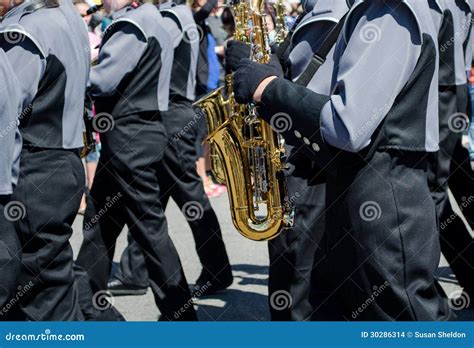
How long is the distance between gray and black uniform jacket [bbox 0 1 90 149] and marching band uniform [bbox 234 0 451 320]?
3.87 ft

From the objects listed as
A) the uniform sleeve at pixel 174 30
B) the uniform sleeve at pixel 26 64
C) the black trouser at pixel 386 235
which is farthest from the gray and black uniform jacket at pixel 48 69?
the uniform sleeve at pixel 174 30

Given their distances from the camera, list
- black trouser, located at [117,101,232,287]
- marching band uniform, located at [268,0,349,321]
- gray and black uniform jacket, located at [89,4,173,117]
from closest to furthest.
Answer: marching band uniform, located at [268,0,349,321]
gray and black uniform jacket, located at [89,4,173,117]
black trouser, located at [117,101,232,287]

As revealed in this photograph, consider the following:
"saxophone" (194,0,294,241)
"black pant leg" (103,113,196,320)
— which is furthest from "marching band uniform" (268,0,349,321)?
"black pant leg" (103,113,196,320)

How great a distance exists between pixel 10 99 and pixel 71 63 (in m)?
0.78

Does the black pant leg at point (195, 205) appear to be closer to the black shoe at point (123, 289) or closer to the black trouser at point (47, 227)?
the black shoe at point (123, 289)

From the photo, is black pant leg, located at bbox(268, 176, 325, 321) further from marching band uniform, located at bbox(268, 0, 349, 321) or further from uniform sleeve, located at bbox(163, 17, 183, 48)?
uniform sleeve, located at bbox(163, 17, 183, 48)

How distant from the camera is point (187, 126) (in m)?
6.05

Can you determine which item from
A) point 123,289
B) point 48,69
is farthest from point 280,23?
point 123,289

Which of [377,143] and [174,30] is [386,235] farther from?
[174,30]

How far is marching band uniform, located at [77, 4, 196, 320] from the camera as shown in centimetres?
502

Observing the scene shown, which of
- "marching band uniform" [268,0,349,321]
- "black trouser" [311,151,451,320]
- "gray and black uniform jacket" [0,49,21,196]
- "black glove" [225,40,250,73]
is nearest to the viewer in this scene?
"black trouser" [311,151,451,320]

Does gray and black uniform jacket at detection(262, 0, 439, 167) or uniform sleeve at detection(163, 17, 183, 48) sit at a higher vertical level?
gray and black uniform jacket at detection(262, 0, 439, 167)

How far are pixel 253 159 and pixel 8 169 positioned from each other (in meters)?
1.01

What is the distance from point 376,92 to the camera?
265 cm
